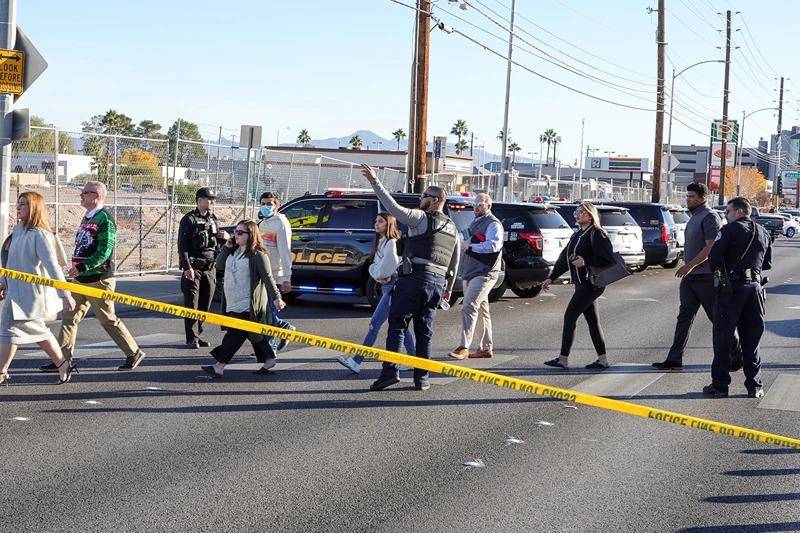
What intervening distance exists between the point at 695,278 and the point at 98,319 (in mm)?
6345

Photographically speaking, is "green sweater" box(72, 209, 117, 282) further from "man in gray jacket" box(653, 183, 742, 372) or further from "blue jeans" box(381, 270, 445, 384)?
"man in gray jacket" box(653, 183, 742, 372)

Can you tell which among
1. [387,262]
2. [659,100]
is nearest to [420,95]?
[387,262]

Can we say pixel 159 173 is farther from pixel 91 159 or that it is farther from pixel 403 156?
pixel 403 156

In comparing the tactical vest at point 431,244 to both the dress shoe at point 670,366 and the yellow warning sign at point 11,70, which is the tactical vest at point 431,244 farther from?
the yellow warning sign at point 11,70

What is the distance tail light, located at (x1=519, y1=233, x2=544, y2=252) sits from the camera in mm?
16438

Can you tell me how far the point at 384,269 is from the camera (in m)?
9.36

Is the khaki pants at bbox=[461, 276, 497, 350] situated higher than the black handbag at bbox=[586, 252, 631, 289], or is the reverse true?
the black handbag at bbox=[586, 252, 631, 289]

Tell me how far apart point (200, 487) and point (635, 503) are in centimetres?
263

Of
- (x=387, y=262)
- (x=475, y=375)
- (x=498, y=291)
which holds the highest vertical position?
(x=387, y=262)

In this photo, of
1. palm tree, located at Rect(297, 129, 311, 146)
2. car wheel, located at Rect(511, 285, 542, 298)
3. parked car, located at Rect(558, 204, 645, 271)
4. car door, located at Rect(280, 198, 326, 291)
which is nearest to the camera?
car door, located at Rect(280, 198, 326, 291)

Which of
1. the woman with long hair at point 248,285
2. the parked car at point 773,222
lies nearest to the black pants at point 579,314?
the woman with long hair at point 248,285

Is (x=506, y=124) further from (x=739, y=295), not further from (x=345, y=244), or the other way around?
(x=739, y=295)

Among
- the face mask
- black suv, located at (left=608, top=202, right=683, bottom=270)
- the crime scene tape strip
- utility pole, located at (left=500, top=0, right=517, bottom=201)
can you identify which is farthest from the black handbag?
utility pole, located at (left=500, top=0, right=517, bottom=201)

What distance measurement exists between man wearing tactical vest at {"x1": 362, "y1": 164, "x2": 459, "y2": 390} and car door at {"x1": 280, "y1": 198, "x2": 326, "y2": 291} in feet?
20.0
